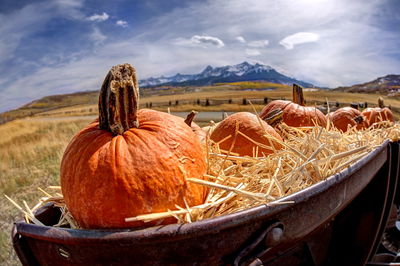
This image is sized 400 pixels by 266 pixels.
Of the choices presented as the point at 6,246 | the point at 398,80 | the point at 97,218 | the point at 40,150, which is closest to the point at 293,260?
the point at 97,218

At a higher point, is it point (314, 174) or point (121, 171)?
point (121, 171)

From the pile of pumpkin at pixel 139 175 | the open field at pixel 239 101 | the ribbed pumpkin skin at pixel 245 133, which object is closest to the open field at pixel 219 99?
the open field at pixel 239 101

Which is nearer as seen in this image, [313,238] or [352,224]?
[313,238]

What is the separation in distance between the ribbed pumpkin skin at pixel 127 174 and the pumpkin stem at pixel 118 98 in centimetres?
6

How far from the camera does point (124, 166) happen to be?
4.46 feet

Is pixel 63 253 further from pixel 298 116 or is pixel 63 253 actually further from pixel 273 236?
pixel 298 116

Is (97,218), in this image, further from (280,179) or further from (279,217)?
(280,179)

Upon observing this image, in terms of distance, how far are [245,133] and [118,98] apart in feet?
4.39

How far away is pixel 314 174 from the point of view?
71.5 inches

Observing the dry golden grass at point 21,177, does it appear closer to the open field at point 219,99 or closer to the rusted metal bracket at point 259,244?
the rusted metal bracket at point 259,244

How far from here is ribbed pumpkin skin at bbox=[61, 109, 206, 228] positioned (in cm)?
132

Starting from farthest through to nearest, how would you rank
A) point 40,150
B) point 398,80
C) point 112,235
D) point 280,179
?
point 398,80
point 40,150
point 280,179
point 112,235

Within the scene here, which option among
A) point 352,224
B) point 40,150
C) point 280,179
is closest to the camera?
point 280,179

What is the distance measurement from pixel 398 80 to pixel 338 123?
565 ft
